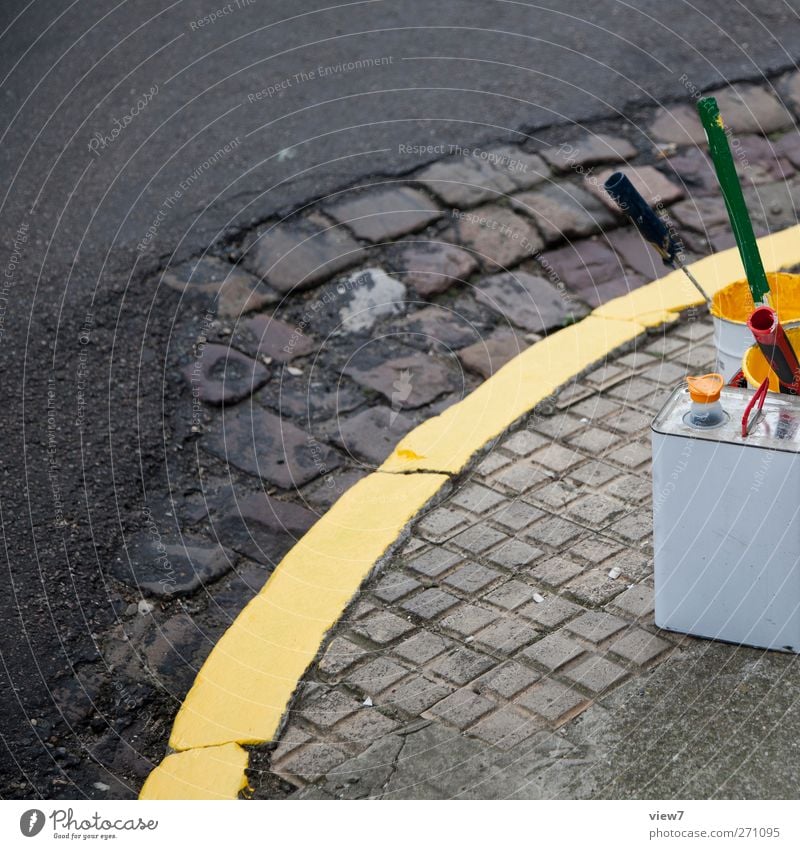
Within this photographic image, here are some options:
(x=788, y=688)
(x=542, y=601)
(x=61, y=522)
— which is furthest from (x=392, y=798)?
(x=61, y=522)

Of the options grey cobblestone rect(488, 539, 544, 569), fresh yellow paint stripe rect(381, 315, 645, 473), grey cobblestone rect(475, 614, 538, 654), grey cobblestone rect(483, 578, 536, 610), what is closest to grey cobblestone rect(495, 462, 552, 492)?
fresh yellow paint stripe rect(381, 315, 645, 473)

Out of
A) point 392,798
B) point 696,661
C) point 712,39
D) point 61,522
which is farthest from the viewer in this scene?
point 712,39

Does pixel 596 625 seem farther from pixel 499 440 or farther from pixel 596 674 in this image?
pixel 499 440

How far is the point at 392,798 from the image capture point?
6.93 feet

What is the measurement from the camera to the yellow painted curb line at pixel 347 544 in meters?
2.34

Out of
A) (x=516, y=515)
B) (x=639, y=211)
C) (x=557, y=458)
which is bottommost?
(x=516, y=515)

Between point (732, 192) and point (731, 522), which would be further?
point (732, 192)

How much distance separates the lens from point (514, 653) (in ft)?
7.94

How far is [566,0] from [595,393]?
7.98 ft

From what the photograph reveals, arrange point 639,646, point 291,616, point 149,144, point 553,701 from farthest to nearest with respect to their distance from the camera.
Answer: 1. point 149,144
2. point 291,616
3. point 639,646
4. point 553,701

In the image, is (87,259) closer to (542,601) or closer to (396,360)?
(396,360)

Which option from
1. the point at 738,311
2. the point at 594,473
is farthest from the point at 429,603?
the point at 738,311
